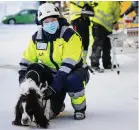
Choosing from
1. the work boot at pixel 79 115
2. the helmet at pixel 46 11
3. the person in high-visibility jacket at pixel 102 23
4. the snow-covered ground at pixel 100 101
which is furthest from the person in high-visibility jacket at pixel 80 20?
the helmet at pixel 46 11

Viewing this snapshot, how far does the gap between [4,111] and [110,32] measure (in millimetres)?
2958

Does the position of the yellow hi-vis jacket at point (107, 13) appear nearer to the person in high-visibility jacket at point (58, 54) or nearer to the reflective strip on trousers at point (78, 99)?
the person in high-visibility jacket at point (58, 54)

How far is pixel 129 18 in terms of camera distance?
9641 millimetres

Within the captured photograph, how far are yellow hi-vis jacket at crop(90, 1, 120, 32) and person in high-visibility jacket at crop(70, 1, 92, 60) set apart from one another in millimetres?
147

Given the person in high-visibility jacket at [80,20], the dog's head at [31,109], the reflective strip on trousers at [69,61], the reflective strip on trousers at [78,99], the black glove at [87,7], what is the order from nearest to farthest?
1. the dog's head at [31,109]
2. the reflective strip on trousers at [69,61]
3. the reflective strip on trousers at [78,99]
4. the person in high-visibility jacket at [80,20]
5. the black glove at [87,7]

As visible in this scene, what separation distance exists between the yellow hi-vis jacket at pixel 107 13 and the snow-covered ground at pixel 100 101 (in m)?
0.71

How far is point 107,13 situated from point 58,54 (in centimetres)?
297

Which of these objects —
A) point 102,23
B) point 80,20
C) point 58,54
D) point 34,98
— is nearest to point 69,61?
point 58,54

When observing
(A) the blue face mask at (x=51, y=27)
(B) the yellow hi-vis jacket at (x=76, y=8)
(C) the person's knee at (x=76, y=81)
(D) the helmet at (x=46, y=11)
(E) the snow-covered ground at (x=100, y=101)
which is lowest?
(E) the snow-covered ground at (x=100, y=101)

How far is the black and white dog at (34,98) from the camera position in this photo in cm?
331

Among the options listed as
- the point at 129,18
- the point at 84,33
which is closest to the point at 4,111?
the point at 84,33

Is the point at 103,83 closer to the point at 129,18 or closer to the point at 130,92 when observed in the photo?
the point at 130,92

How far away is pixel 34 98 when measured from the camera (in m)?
3.32

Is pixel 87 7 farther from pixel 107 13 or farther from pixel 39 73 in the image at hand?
pixel 39 73
